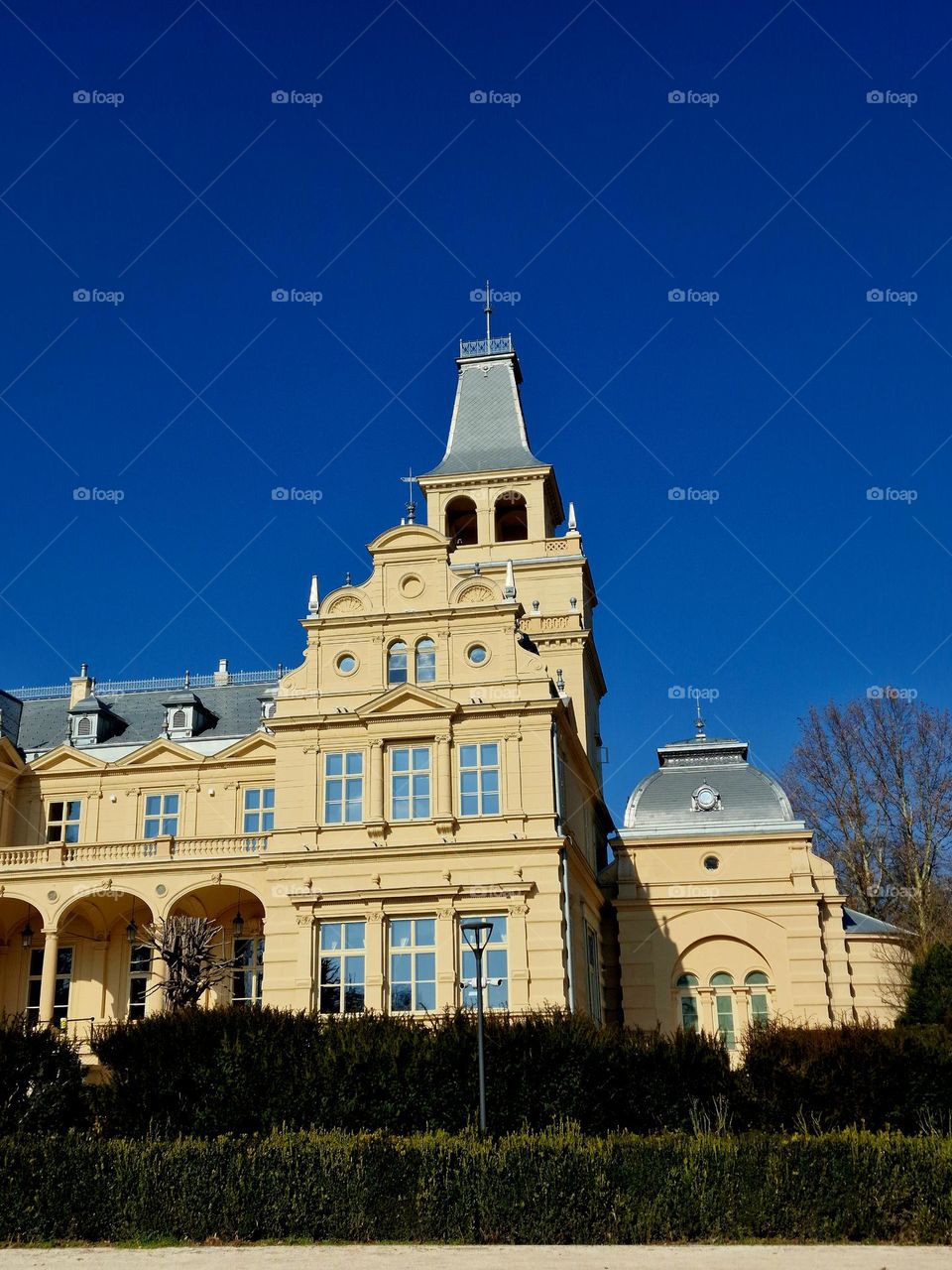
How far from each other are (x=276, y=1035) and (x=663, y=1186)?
30.7 ft

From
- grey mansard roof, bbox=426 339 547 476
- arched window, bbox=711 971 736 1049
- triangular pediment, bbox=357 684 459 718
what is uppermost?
grey mansard roof, bbox=426 339 547 476

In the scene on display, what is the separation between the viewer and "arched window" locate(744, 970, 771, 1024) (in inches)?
1778

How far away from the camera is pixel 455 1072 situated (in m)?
26.2

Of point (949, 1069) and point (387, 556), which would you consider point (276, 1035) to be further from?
point (387, 556)

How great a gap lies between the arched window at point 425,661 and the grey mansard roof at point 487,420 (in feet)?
55.0

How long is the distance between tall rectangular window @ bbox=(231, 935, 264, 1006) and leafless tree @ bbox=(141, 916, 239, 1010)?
3922 mm

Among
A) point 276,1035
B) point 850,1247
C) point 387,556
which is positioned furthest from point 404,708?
point 850,1247

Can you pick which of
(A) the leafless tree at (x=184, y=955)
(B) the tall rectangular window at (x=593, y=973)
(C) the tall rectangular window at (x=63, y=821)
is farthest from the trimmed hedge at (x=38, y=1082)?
(C) the tall rectangular window at (x=63, y=821)

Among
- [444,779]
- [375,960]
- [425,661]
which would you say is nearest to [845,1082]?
[375,960]

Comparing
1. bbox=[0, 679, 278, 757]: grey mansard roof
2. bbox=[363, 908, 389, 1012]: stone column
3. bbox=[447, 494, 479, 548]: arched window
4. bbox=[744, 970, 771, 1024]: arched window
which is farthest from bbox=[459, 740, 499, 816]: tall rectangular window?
bbox=[447, 494, 479, 548]: arched window

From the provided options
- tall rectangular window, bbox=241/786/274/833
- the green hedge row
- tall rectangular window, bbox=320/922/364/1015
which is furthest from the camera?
tall rectangular window, bbox=241/786/274/833

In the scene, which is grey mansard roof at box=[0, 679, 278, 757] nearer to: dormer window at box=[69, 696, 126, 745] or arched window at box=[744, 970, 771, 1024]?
dormer window at box=[69, 696, 126, 745]

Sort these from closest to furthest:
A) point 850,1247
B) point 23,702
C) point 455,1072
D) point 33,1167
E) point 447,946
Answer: point 850,1247, point 33,1167, point 455,1072, point 447,946, point 23,702

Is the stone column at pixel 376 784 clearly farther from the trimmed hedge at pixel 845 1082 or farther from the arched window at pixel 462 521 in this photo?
the arched window at pixel 462 521
